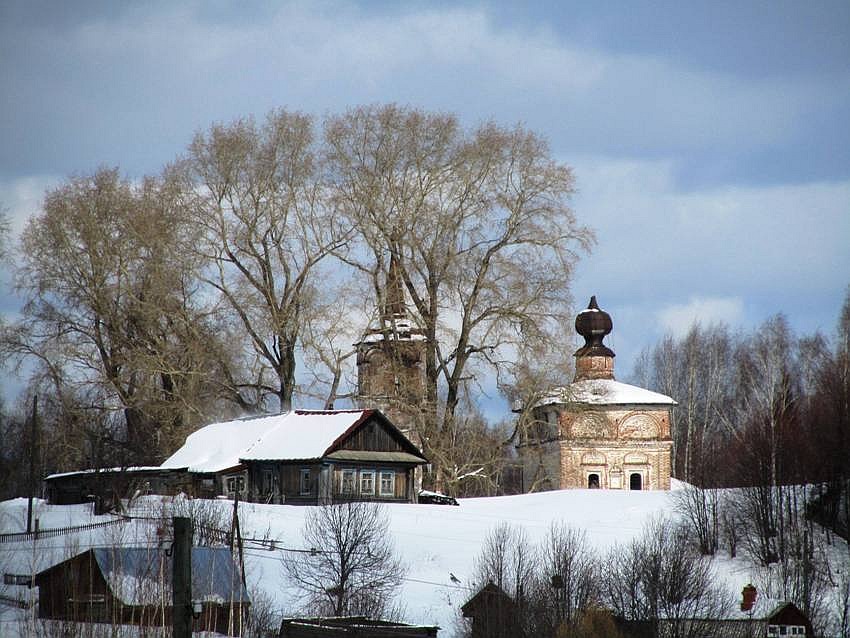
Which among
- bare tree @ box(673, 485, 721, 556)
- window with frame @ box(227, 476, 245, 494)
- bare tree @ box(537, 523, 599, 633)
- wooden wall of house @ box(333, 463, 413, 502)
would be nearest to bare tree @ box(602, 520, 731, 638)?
bare tree @ box(537, 523, 599, 633)

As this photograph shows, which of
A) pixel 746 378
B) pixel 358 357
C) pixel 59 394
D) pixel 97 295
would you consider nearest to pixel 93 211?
pixel 97 295

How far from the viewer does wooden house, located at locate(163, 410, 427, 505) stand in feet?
133

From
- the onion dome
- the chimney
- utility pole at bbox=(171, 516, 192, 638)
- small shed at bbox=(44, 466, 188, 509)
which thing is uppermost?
the onion dome

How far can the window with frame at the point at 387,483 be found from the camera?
41.7m

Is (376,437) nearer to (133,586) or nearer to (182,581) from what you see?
(133,586)

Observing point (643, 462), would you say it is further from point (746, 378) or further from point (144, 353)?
point (144, 353)

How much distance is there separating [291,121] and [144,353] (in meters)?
9.33

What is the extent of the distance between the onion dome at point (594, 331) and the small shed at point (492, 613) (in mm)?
29567

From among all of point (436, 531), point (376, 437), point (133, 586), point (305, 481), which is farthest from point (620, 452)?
point (133, 586)

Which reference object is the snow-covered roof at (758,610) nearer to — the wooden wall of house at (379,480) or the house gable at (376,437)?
the wooden wall of house at (379,480)

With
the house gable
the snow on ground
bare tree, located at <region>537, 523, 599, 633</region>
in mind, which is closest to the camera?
bare tree, located at <region>537, 523, 599, 633</region>

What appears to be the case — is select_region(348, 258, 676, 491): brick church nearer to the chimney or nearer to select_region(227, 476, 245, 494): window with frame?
select_region(227, 476, 245, 494): window with frame

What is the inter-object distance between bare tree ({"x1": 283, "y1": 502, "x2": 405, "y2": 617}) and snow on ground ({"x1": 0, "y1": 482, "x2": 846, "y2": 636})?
51 cm

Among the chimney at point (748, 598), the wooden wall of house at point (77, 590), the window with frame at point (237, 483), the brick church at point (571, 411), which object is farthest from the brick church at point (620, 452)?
the wooden wall of house at point (77, 590)
